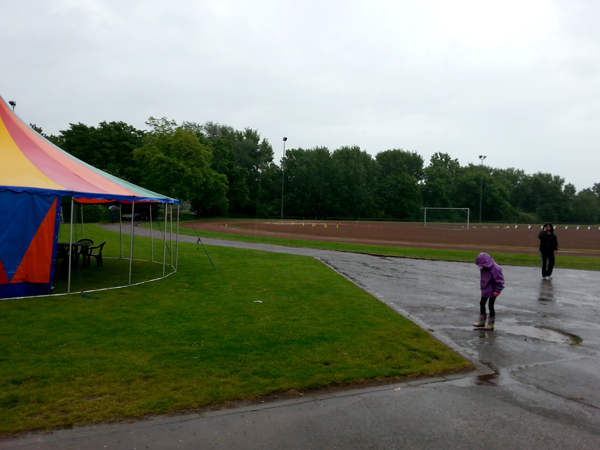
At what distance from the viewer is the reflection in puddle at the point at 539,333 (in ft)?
24.6

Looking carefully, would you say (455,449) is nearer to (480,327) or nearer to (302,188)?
(480,327)

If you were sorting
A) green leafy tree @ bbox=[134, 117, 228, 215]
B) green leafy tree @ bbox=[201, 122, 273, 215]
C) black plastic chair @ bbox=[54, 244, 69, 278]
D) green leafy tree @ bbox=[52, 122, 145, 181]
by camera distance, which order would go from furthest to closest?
green leafy tree @ bbox=[201, 122, 273, 215] → green leafy tree @ bbox=[52, 122, 145, 181] → green leafy tree @ bbox=[134, 117, 228, 215] → black plastic chair @ bbox=[54, 244, 69, 278]

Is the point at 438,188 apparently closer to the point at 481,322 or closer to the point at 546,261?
the point at 546,261

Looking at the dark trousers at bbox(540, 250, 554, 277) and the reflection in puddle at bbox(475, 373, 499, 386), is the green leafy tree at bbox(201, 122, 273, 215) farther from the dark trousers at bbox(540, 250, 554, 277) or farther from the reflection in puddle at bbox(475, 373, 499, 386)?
the reflection in puddle at bbox(475, 373, 499, 386)

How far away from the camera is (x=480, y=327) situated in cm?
816

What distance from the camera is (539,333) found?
25.9ft

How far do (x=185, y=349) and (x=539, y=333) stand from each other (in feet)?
20.6

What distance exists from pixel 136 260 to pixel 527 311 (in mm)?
13578

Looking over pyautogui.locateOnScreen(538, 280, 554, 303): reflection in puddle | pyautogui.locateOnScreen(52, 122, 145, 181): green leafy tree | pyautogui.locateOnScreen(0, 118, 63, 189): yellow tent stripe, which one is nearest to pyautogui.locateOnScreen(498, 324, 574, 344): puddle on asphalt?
pyautogui.locateOnScreen(538, 280, 554, 303): reflection in puddle

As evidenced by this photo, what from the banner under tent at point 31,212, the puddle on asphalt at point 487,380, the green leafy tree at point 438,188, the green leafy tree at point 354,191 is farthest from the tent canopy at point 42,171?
the green leafy tree at point 438,188

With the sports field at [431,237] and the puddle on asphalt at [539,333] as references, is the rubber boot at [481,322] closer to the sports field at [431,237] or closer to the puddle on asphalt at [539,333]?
the puddle on asphalt at [539,333]

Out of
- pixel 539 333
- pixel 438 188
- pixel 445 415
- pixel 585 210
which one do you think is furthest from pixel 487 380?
pixel 585 210

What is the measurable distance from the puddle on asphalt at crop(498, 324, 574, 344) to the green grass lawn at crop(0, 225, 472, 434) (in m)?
1.91

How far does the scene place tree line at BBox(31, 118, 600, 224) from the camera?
174 ft
